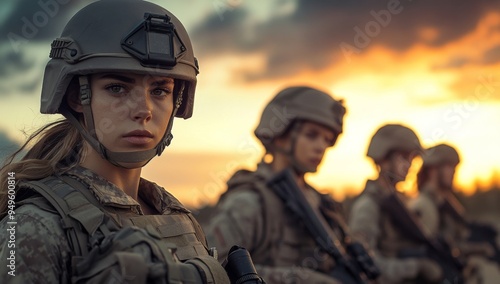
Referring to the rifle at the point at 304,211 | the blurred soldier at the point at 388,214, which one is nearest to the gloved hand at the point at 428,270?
the blurred soldier at the point at 388,214

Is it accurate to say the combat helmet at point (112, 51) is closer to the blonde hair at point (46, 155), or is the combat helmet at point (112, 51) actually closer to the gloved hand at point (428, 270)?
the blonde hair at point (46, 155)

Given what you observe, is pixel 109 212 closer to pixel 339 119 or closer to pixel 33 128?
pixel 33 128

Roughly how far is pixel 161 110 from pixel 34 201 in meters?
0.68

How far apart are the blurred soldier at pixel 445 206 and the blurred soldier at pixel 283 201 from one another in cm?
500

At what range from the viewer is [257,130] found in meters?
8.16

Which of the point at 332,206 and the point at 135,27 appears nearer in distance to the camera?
the point at 135,27

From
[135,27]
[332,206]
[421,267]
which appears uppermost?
[135,27]

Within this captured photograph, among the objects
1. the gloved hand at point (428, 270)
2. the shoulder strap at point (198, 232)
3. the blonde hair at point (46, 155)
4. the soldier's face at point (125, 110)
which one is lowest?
the gloved hand at point (428, 270)

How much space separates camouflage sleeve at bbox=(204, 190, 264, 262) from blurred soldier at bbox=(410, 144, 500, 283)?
6.06m

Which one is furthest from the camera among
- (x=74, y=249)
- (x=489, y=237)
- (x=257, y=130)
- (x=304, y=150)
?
(x=489, y=237)

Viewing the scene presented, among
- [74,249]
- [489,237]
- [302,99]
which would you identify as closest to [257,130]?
[302,99]

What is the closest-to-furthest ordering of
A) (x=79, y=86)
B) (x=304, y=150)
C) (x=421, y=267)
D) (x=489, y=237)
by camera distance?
(x=79, y=86) < (x=304, y=150) < (x=421, y=267) < (x=489, y=237)

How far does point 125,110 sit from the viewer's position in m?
3.61

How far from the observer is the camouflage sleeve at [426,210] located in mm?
12656
